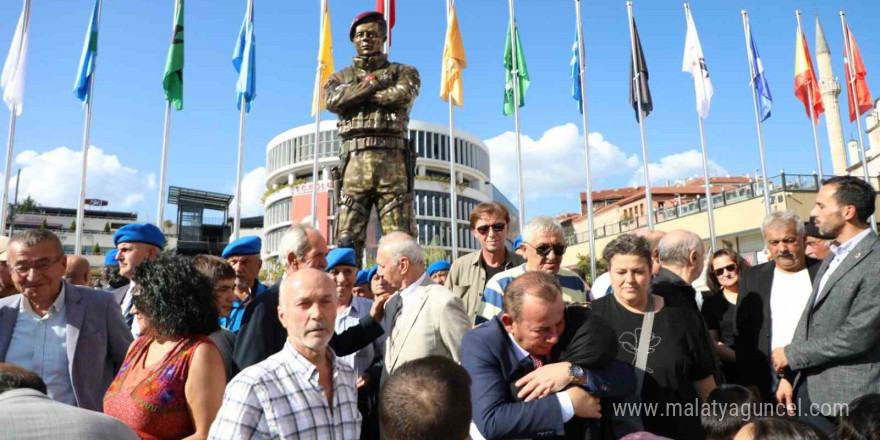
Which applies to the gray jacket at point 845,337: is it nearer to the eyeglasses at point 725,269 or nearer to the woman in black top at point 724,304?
the woman in black top at point 724,304

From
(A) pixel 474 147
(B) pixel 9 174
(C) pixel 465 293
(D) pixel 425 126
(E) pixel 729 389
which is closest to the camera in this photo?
(E) pixel 729 389

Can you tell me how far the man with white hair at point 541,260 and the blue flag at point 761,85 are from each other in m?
16.8

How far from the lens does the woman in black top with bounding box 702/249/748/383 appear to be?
4.05 m

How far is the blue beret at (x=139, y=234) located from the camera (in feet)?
14.0

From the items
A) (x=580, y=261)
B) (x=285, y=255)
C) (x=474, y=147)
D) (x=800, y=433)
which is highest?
(x=474, y=147)

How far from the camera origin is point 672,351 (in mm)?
2984

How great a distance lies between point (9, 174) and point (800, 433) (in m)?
16.3

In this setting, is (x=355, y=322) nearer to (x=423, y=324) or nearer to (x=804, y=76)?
(x=423, y=324)

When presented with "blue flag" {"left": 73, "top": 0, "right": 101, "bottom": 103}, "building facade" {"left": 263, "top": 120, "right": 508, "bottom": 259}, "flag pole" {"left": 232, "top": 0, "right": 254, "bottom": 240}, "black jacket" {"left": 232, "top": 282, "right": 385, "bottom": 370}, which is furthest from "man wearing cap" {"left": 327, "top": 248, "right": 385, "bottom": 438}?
"building facade" {"left": 263, "top": 120, "right": 508, "bottom": 259}

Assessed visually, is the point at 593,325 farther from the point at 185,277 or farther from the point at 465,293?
the point at 465,293

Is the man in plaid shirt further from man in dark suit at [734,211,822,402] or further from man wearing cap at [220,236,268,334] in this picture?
man in dark suit at [734,211,822,402]

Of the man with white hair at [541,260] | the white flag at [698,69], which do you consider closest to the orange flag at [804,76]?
the white flag at [698,69]

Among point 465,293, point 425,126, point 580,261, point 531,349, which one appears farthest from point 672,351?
point 425,126

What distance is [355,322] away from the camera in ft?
13.9
